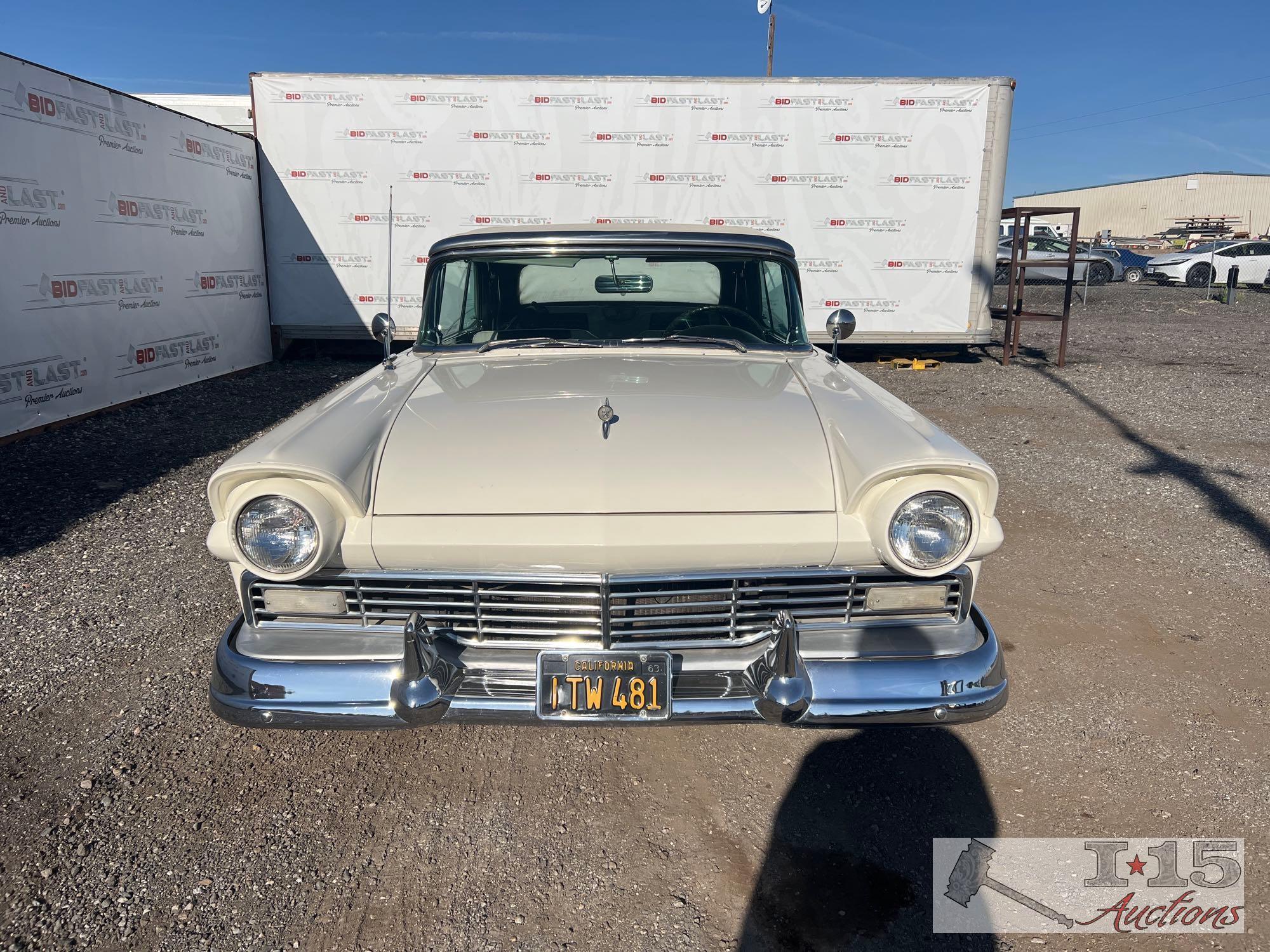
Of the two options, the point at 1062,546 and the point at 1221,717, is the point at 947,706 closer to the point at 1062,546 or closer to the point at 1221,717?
the point at 1221,717

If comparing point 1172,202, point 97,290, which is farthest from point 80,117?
point 1172,202

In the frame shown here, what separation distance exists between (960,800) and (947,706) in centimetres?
53

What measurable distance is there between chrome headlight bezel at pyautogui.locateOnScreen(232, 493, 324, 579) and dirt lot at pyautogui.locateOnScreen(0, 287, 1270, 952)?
0.84 meters

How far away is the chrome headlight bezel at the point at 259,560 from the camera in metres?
2.25

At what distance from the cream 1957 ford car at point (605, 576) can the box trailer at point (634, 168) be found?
766cm

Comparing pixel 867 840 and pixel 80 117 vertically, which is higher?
pixel 80 117

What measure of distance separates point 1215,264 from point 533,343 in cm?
2806

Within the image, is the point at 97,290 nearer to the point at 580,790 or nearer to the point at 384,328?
the point at 384,328

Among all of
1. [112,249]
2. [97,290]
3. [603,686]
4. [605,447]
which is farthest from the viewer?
[112,249]

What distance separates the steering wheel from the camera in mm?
3748

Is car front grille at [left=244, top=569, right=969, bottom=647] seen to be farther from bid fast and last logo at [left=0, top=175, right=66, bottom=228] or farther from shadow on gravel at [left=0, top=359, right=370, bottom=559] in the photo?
bid fast and last logo at [left=0, top=175, right=66, bottom=228]

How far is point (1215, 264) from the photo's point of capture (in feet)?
80.3

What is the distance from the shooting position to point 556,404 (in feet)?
9.11
